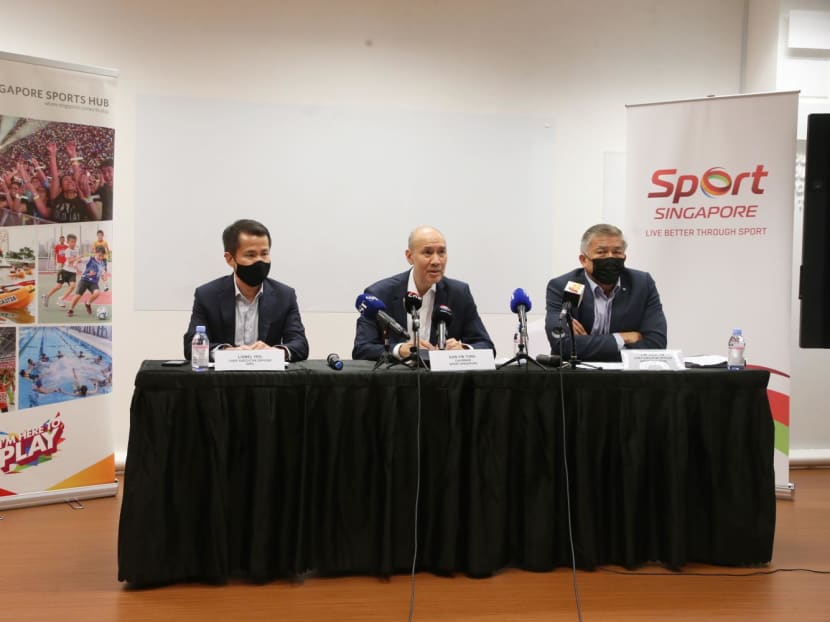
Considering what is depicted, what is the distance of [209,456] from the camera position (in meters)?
2.62

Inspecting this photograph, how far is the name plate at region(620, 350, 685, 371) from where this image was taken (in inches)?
115

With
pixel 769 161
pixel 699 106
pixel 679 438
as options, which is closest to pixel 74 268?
pixel 679 438

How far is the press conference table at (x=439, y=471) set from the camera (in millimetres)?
2611

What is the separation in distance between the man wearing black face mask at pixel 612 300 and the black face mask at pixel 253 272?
4.35 ft

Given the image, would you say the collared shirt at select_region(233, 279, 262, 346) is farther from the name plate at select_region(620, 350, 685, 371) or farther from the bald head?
the name plate at select_region(620, 350, 685, 371)

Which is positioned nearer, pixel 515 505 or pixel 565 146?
pixel 515 505

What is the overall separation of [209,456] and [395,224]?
259 centimetres

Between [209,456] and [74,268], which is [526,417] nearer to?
[209,456]

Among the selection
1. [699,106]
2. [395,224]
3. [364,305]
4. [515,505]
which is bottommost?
[515,505]

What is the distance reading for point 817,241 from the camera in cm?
111

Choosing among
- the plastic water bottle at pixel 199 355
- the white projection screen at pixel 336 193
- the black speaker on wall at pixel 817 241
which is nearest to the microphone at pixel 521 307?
the plastic water bottle at pixel 199 355

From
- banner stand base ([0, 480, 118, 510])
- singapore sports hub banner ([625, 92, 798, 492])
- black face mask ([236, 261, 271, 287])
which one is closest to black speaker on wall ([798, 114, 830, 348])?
black face mask ([236, 261, 271, 287])

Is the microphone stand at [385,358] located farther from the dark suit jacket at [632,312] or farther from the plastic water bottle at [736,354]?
→ the plastic water bottle at [736,354]

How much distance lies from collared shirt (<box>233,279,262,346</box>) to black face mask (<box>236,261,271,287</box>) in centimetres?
13
